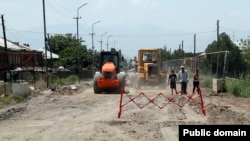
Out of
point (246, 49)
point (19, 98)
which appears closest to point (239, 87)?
point (19, 98)

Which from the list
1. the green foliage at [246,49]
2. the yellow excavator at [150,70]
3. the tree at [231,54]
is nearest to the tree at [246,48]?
the green foliage at [246,49]

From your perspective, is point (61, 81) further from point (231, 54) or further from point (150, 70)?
point (231, 54)

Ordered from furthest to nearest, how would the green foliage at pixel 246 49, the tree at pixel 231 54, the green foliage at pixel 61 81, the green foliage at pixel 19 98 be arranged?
the green foliage at pixel 246 49 < the tree at pixel 231 54 < the green foliage at pixel 61 81 < the green foliage at pixel 19 98

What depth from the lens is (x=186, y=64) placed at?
48.3m

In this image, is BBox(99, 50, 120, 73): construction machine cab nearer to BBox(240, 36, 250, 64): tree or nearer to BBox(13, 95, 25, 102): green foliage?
BBox(13, 95, 25, 102): green foliage

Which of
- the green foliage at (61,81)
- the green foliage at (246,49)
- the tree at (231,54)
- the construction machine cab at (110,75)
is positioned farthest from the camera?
the green foliage at (246,49)

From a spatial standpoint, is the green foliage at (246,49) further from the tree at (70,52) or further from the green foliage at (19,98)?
the green foliage at (19,98)

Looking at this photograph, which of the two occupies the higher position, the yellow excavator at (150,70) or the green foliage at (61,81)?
the yellow excavator at (150,70)

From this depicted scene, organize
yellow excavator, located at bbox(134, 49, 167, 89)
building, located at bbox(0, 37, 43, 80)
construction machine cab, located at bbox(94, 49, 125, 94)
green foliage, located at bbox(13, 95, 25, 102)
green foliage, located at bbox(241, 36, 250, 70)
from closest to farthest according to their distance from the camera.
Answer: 1. green foliage, located at bbox(13, 95, 25, 102)
2. construction machine cab, located at bbox(94, 49, 125, 94)
3. yellow excavator, located at bbox(134, 49, 167, 89)
4. building, located at bbox(0, 37, 43, 80)
5. green foliage, located at bbox(241, 36, 250, 70)

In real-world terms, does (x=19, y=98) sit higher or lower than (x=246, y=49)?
lower

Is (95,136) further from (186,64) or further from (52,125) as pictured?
(186,64)

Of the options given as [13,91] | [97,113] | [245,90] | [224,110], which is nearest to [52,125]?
[97,113]

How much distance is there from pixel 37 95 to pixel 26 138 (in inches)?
A: 670

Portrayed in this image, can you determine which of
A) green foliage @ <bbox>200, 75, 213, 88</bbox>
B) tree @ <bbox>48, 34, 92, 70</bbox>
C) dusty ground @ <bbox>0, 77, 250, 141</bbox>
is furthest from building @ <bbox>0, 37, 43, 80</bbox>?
dusty ground @ <bbox>0, 77, 250, 141</bbox>
